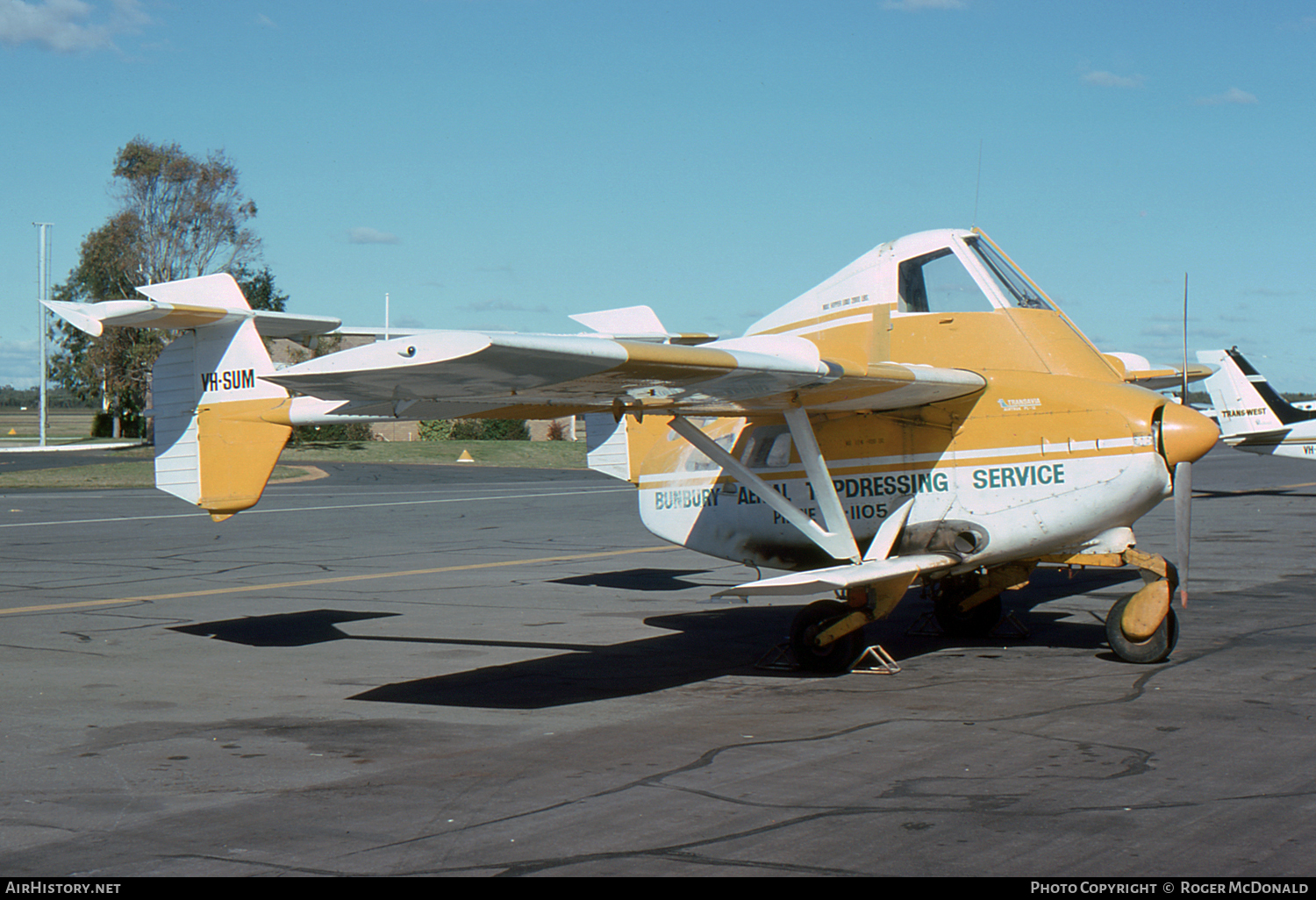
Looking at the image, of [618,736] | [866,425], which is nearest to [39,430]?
[866,425]

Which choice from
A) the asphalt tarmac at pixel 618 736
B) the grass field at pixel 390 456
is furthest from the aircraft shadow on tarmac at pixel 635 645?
the grass field at pixel 390 456

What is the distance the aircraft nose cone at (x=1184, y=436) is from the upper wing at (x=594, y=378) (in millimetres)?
1428

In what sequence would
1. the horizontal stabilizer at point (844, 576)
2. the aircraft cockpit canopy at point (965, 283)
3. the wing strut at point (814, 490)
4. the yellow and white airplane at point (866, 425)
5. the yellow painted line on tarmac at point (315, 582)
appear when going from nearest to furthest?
the horizontal stabilizer at point (844, 576) → the yellow and white airplane at point (866, 425) → the wing strut at point (814, 490) → the aircraft cockpit canopy at point (965, 283) → the yellow painted line on tarmac at point (315, 582)

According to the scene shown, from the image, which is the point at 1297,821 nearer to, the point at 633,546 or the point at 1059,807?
the point at 1059,807

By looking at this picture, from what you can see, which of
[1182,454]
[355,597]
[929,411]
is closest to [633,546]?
[355,597]

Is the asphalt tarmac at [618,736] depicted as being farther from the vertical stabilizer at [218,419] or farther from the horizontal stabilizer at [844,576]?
the vertical stabilizer at [218,419]

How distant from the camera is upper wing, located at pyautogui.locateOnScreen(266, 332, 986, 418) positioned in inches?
251

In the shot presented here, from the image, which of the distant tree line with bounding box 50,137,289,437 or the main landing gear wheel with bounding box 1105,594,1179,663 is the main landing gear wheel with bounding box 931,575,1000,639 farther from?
the distant tree line with bounding box 50,137,289,437

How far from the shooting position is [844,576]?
843 cm

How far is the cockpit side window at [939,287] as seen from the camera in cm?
964

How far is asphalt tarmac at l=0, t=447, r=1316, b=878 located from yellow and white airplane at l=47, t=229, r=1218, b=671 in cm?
87

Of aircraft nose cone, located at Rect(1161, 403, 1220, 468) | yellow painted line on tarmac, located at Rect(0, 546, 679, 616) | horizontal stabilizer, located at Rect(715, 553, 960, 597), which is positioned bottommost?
yellow painted line on tarmac, located at Rect(0, 546, 679, 616)

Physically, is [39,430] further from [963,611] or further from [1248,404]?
[963,611]

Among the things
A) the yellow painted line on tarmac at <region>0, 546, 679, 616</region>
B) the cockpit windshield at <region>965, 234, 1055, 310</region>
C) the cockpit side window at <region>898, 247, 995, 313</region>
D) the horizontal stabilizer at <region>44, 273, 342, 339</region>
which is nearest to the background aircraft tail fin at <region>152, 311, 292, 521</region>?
the horizontal stabilizer at <region>44, 273, 342, 339</region>
